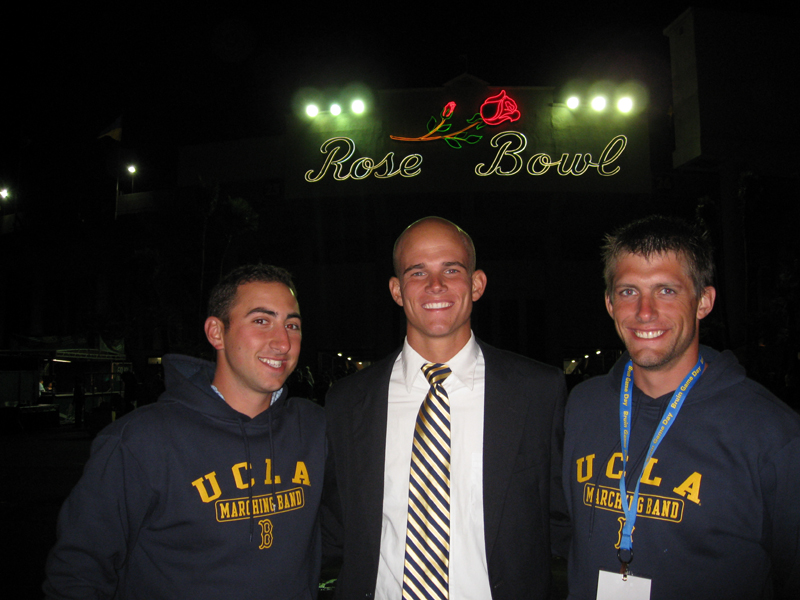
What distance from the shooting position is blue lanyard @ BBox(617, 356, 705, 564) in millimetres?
2281

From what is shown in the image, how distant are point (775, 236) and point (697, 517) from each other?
22.7 meters

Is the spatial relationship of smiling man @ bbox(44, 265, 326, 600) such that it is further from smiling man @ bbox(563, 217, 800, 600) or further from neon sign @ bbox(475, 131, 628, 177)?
neon sign @ bbox(475, 131, 628, 177)

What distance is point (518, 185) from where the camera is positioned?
19.5m

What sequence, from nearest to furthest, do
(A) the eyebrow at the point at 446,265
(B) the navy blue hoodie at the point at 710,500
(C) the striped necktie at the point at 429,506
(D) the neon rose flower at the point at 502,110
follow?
1. (B) the navy blue hoodie at the point at 710,500
2. (C) the striped necktie at the point at 429,506
3. (A) the eyebrow at the point at 446,265
4. (D) the neon rose flower at the point at 502,110

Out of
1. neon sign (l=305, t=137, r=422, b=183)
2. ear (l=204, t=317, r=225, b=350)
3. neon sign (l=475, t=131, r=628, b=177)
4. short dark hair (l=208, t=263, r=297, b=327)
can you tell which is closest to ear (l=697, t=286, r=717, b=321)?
short dark hair (l=208, t=263, r=297, b=327)

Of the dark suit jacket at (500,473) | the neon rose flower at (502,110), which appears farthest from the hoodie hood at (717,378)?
the neon rose flower at (502,110)

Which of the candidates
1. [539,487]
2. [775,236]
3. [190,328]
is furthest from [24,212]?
[775,236]

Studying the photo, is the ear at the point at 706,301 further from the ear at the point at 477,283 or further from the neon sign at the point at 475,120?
the neon sign at the point at 475,120

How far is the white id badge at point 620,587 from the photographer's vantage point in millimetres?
2195

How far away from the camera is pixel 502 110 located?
19719mm

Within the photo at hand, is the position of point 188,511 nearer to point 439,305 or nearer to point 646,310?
point 439,305

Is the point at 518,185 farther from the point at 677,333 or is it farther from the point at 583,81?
the point at 677,333

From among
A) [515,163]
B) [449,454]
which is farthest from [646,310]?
[515,163]

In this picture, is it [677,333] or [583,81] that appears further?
[583,81]
